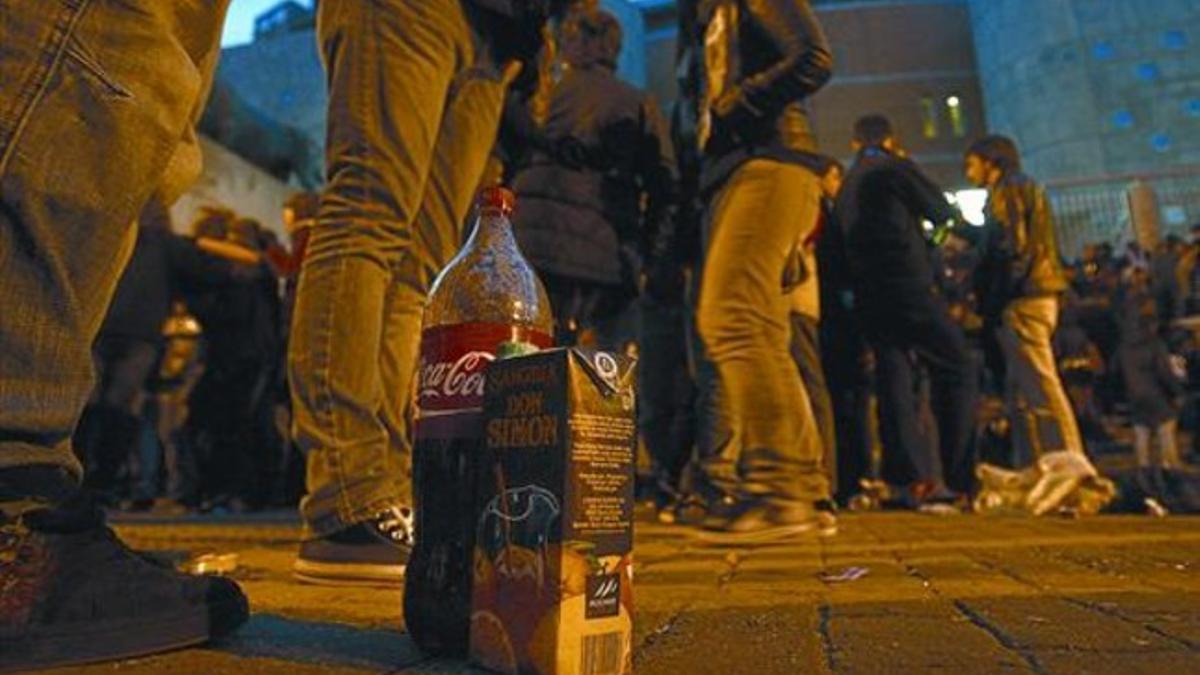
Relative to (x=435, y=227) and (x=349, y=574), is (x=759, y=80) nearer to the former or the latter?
(x=435, y=227)

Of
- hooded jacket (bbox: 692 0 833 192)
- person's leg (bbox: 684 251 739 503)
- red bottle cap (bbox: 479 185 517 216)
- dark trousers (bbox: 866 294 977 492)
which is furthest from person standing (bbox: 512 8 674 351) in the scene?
red bottle cap (bbox: 479 185 517 216)

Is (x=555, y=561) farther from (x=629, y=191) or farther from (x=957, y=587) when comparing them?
→ (x=629, y=191)

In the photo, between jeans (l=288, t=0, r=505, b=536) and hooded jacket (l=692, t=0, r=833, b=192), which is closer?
jeans (l=288, t=0, r=505, b=536)

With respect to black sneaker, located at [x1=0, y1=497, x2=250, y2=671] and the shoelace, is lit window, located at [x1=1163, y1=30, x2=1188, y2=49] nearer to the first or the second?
the shoelace

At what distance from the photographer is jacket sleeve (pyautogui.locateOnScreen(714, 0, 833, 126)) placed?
2.61 m

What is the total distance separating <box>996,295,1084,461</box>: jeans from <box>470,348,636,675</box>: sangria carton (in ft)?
12.9

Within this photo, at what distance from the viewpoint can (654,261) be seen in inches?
169

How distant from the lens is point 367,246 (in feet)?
5.70

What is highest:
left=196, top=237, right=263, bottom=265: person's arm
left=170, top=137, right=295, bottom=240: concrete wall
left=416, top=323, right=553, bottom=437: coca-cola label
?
left=170, top=137, right=295, bottom=240: concrete wall

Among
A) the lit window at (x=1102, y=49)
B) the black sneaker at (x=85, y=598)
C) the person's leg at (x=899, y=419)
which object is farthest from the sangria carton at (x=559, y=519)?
the lit window at (x=1102, y=49)

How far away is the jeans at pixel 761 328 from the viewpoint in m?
2.59

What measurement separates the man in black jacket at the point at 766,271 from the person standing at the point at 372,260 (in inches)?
37.3

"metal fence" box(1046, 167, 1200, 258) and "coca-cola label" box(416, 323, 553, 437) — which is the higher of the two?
"metal fence" box(1046, 167, 1200, 258)

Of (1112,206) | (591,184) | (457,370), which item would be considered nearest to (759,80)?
(591,184)
